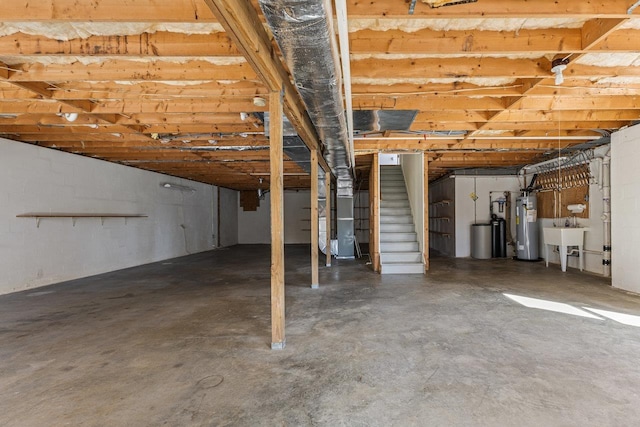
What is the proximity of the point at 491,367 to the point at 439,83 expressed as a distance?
102 inches

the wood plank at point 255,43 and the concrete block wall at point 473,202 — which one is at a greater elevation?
the wood plank at point 255,43

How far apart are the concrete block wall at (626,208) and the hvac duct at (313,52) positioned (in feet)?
13.3

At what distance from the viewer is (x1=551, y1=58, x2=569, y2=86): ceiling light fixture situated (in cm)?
273

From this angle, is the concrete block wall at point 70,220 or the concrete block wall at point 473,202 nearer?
the concrete block wall at point 70,220

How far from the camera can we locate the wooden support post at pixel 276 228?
263cm

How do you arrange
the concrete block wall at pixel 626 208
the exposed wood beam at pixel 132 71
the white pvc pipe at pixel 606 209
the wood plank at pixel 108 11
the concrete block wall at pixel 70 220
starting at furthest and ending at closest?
the white pvc pipe at pixel 606 209, the concrete block wall at pixel 70 220, the concrete block wall at pixel 626 208, the exposed wood beam at pixel 132 71, the wood plank at pixel 108 11

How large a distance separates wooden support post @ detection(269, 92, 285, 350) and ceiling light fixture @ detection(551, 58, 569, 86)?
2328 millimetres

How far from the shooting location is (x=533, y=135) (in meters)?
5.11

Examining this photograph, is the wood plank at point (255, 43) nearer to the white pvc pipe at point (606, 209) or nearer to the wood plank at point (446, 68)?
the wood plank at point (446, 68)

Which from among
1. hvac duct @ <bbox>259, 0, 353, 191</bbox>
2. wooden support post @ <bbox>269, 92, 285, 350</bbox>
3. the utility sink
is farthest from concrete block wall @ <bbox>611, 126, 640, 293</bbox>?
wooden support post @ <bbox>269, 92, 285, 350</bbox>

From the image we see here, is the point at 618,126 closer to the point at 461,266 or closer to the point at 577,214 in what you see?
the point at 577,214

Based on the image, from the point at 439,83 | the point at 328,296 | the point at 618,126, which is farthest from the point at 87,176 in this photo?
the point at 618,126

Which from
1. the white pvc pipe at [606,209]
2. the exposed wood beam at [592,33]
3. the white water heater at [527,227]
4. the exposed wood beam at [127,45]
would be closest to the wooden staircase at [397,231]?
the white water heater at [527,227]

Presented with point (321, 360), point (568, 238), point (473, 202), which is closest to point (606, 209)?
point (568, 238)
